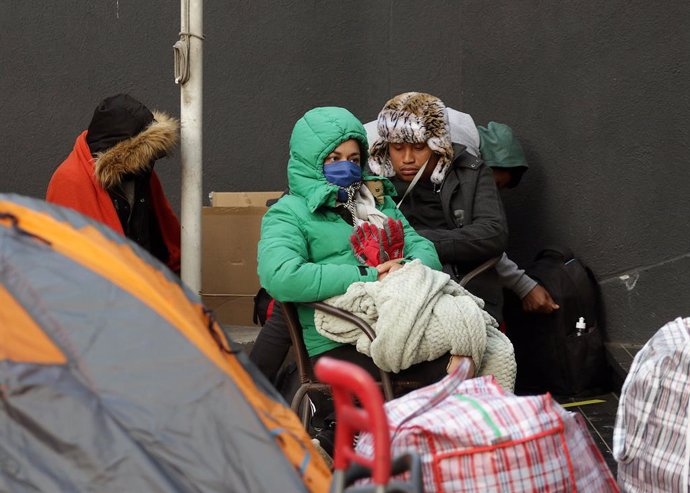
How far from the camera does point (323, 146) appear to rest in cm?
426

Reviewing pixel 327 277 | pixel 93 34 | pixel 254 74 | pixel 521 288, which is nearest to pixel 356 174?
pixel 327 277

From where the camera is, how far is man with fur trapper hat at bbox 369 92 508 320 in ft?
16.6

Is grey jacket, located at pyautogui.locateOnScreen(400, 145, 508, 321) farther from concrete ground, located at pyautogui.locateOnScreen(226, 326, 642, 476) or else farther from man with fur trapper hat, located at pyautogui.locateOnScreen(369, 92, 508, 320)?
concrete ground, located at pyautogui.locateOnScreen(226, 326, 642, 476)

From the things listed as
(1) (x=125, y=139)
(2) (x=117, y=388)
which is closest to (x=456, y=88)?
(1) (x=125, y=139)

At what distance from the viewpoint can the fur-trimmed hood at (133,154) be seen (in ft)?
17.3

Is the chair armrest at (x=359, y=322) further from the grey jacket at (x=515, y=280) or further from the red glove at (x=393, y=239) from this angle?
the grey jacket at (x=515, y=280)

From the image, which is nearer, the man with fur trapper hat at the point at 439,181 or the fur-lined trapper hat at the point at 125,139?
the man with fur trapper hat at the point at 439,181

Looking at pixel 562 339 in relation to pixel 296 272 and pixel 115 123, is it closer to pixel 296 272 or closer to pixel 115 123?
pixel 296 272

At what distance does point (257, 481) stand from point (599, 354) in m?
3.60

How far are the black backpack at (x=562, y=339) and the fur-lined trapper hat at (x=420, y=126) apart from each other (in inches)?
40.1

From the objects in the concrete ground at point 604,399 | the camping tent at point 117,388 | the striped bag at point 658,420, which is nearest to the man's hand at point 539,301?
the concrete ground at point 604,399

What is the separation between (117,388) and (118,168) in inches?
113

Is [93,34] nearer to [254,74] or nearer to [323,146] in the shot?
[254,74]

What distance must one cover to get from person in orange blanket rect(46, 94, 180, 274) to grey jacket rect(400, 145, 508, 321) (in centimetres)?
131
